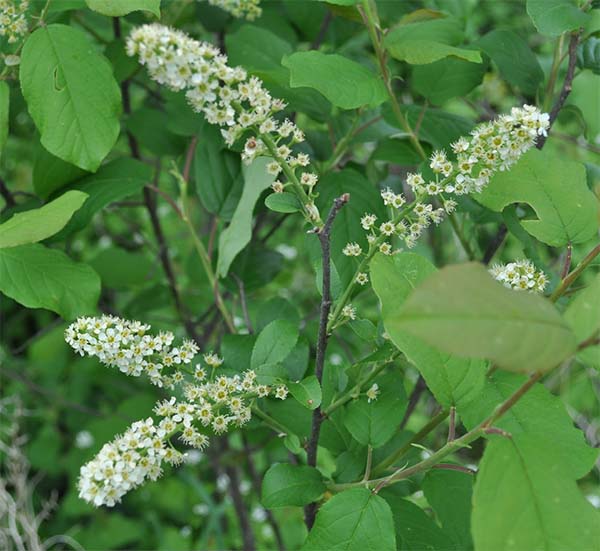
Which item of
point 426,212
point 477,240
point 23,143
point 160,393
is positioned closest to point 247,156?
point 426,212

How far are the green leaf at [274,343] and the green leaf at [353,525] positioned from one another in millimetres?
187

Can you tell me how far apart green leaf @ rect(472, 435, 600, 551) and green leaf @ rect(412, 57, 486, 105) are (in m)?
0.64

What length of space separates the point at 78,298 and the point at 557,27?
71 centimetres

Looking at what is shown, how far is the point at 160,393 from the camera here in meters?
1.90

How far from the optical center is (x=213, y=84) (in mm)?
778

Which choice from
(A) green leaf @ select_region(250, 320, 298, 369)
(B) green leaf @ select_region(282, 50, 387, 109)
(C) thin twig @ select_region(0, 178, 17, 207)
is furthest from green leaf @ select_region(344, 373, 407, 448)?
(C) thin twig @ select_region(0, 178, 17, 207)

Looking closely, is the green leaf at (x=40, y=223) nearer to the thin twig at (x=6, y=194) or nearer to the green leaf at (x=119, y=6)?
the green leaf at (x=119, y=6)

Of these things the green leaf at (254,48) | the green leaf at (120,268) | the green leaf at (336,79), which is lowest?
the green leaf at (120,268)

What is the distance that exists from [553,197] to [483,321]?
402 millimetres

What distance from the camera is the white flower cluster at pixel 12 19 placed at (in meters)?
0.98

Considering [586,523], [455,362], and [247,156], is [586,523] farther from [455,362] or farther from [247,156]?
[247,156]

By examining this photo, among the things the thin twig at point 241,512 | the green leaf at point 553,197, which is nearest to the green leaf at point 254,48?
the green leaf at point 553,197

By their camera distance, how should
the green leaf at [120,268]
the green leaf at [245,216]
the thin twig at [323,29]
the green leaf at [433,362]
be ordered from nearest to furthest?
the green leaf at [433,362], the green leaf at [245,216], the thin twig at [323,29], the green leaf at [120,268]

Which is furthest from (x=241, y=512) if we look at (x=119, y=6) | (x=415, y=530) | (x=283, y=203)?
(x=119, y=6)
